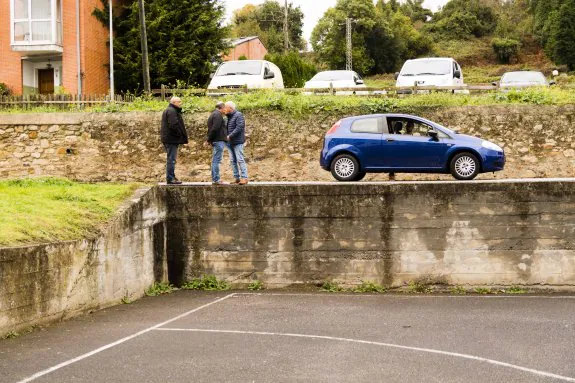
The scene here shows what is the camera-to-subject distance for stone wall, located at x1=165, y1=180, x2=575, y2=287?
16281 mm

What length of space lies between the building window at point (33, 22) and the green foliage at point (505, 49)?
42.0m

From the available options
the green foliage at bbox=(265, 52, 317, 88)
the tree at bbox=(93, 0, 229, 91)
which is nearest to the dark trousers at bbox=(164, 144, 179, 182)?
the tree at bbox=(93, 0, 229, 91)

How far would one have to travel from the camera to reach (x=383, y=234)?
16.6 metres

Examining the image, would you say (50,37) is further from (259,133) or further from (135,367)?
(135,367)

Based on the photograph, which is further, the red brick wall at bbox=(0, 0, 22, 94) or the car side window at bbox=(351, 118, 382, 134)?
the red brick wall at bbox=(0, 0, 22, 94)

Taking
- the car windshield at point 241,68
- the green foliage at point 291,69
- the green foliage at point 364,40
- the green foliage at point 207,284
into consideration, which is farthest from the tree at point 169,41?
the green foliage at point 364,40

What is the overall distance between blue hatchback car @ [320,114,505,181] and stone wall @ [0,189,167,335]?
164 inches

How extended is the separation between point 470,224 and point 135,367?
875cm

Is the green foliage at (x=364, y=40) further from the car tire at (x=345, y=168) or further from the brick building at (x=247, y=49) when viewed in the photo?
the car tire at (x=345, y=168)

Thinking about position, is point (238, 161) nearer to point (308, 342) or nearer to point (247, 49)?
point (308, 342)

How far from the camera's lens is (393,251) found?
16.6 metres

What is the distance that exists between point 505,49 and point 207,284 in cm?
5604

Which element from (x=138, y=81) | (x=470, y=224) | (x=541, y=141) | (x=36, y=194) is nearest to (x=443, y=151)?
(x=470, y=224)

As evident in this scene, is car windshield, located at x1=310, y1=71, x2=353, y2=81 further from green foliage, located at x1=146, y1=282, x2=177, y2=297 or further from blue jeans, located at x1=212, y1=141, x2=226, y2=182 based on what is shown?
green foliage, located at x1=146, y1=282, x2=177, y2=297
